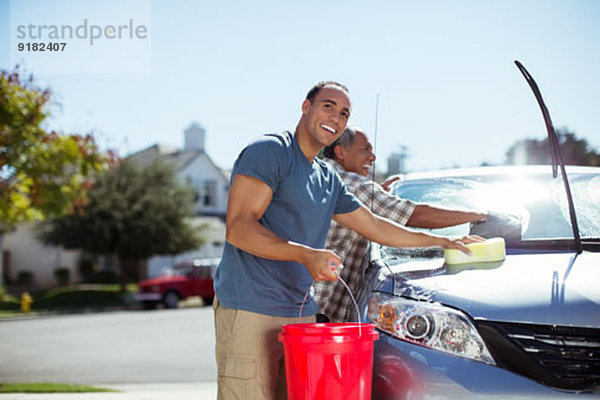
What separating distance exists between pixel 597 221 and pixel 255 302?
1901mm

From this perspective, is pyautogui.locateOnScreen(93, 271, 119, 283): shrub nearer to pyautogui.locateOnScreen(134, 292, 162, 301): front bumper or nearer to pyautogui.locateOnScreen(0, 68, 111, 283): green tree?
pyautogui.locateOnScreen(134, 292, 162, 301): front bumper

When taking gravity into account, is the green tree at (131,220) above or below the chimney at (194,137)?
below

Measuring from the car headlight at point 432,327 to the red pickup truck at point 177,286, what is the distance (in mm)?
19432

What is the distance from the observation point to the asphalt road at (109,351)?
8.60 meters

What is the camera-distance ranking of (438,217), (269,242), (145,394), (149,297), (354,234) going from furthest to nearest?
1. (149,297)
2. (145,394)
3. (354,234)
4. (438,217)
5. (269,242)

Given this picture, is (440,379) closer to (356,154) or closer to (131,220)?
(356,154)

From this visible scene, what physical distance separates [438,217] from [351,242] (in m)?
0.51

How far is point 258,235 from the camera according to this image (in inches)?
101

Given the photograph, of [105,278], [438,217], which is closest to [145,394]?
[438,217]

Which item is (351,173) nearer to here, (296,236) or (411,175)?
(411,175)

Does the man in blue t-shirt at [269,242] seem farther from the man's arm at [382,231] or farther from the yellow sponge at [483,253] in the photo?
the yellow sponge at [483,253]

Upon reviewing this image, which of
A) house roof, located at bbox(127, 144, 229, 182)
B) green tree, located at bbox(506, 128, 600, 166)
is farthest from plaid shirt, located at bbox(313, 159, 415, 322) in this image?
house roof, located at bbox(127, 144, 229, 182)

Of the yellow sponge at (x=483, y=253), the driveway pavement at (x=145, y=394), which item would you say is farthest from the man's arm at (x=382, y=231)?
the driveway pavement at (x=145, y=394)

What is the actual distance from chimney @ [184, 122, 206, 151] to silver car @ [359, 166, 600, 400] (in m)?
37.7
